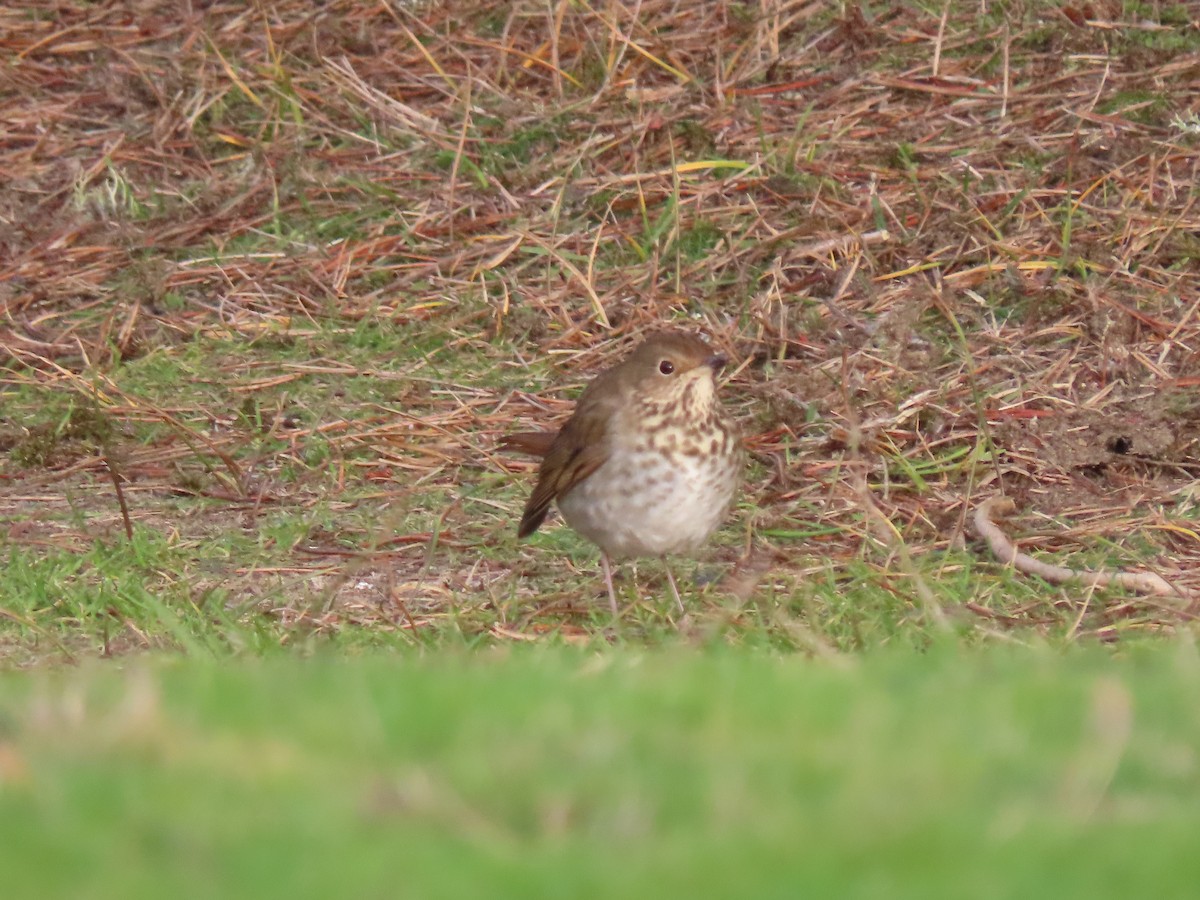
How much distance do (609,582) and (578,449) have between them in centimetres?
52

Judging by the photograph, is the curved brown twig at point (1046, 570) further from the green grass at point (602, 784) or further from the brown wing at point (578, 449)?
the green grass at point (602, 784)

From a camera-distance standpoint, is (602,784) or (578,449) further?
(578,449)

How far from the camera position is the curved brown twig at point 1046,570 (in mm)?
6680

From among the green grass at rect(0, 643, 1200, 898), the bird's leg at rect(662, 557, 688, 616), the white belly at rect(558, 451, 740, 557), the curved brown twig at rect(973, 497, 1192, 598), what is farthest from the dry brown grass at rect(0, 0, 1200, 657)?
the green grass at rect(0, 643, 1200, 898)

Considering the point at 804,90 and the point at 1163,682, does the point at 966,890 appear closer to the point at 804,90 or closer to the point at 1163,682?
the point at 1163,682

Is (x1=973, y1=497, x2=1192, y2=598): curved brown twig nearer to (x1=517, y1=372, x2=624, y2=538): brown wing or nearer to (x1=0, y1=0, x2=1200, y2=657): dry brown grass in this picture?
(x1=0, y1=0, x2=1200, y2=657): dry brown grass

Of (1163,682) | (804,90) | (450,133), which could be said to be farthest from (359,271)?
(1163,682)

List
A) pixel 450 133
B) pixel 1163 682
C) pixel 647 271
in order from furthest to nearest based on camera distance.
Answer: pixel 450 133 < pixel 647 271 < pixel 1163 682

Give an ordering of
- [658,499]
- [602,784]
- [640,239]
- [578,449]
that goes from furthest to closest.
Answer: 1. [640,239]
2. [578,449]
3. [658,499]
4. [602,784]

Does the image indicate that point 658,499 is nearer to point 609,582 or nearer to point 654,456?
point 654,456

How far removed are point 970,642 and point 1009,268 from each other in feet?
11.2

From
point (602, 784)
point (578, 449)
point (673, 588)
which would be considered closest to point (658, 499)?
point (578, 449)

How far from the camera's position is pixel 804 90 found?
34.7 feet

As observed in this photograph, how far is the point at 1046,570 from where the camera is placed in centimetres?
689
